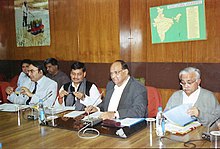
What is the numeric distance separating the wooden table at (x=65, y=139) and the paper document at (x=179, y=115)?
0.38ft

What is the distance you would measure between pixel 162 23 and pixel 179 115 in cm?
199

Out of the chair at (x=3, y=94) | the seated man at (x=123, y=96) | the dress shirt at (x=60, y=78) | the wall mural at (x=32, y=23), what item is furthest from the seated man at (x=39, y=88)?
the wall mural at (x=32, y=23)

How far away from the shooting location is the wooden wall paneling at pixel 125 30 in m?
4.08

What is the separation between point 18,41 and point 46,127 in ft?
12.5

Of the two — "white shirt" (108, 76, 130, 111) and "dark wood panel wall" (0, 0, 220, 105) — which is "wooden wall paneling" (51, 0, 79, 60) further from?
"white shirt" (108, 76, 130, 111)

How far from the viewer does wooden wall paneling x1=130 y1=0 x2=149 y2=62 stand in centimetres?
404

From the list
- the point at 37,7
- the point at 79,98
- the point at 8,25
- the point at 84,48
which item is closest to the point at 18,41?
the point at 8,25

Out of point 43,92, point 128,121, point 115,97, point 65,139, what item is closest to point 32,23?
point 43,92

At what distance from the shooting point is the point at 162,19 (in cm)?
385

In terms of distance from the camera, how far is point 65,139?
2039 millimetres

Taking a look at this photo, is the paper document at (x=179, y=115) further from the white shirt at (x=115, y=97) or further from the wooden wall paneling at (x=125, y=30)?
the wooden wall paneling at (x=125, y=30)

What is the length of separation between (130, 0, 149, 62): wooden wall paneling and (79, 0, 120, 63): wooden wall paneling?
9.9 inches

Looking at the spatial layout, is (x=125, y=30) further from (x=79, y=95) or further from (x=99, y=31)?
(x=79, y=95)

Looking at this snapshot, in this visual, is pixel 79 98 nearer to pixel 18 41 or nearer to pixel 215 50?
pixel 215 50
